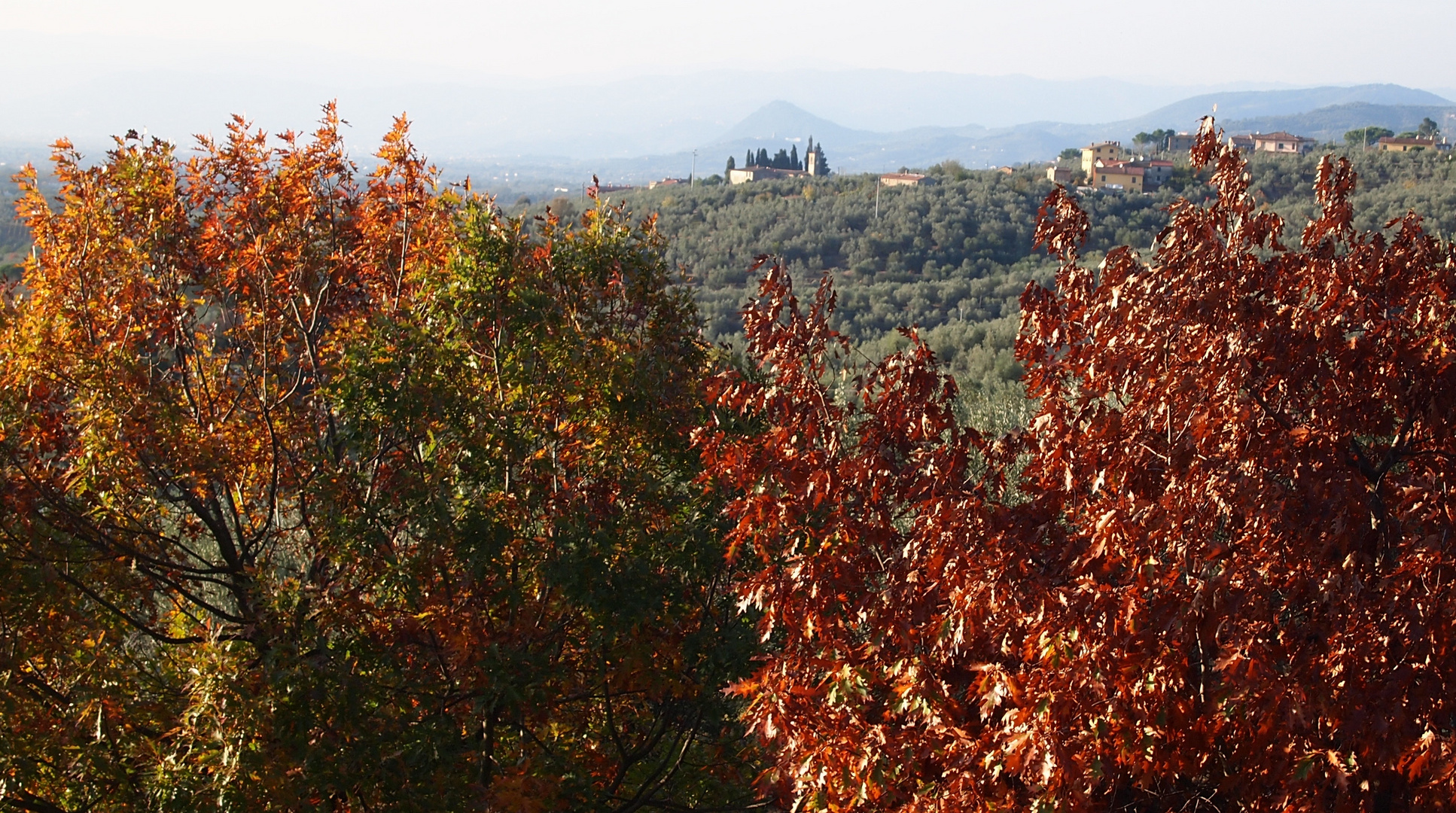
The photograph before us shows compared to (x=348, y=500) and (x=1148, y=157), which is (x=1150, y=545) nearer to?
(x=348, y=500)

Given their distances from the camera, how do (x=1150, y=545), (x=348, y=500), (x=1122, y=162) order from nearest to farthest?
(x=1150, y=545)
(x=348, y=500)
(x=1122, y=162)

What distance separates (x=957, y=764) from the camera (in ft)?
11.3

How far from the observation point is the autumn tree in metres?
5.02

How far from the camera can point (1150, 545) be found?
337cm

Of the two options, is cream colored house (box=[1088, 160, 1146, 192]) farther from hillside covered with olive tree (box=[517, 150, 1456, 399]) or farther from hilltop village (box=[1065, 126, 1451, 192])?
hillside covered with olive tree (box=[517, 150, 1456, 399])

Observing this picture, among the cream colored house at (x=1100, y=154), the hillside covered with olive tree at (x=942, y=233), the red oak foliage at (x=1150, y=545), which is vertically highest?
the cream colored house at (x=1100, y=154)

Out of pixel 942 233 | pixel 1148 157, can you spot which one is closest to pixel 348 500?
pixel 942 233

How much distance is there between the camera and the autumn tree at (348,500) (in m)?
5.02

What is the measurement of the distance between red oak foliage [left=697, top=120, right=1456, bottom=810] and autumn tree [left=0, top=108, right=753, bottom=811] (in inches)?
67.7

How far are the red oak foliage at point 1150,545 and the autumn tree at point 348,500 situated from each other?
1.72m

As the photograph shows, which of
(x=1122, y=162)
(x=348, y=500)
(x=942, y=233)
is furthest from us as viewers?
(x=1122, y=162)

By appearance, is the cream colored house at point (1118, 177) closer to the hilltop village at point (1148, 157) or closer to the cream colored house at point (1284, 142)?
the hilltop village at point (1148, 157)

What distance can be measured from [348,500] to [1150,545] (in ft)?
14.0

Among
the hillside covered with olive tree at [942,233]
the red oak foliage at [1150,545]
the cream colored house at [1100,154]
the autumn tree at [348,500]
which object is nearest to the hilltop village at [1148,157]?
the cream colored house at [1100,154]
